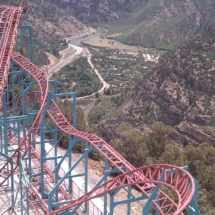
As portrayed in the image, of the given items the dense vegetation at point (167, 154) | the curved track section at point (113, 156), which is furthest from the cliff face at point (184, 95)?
the curved track section at point (113, 156)

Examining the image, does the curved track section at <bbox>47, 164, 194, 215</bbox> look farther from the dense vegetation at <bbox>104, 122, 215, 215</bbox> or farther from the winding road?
the winding road

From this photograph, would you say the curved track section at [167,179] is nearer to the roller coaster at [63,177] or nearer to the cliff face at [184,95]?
the roller coaster at [63,177]

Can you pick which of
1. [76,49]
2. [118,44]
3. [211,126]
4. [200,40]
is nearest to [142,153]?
[211,126]

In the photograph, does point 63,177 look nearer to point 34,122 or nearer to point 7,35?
point 34,122

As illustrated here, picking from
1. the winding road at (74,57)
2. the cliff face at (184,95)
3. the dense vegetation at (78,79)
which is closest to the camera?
the cliff face at (184,95)

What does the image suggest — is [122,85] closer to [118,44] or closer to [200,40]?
[200,40]

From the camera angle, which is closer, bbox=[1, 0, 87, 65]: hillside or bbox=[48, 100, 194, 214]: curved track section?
bbox=[48, 100, 194, 214]: curved track section

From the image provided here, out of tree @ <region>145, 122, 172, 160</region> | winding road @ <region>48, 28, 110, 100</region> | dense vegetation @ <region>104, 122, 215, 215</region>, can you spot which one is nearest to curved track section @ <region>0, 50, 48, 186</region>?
dense vegetation @ <region>104, 122, 215, 215</region>

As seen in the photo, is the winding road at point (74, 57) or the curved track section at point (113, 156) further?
the winding road at point (74, 57)
